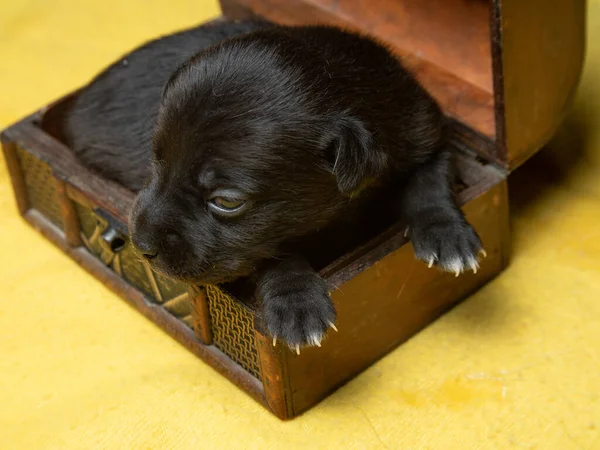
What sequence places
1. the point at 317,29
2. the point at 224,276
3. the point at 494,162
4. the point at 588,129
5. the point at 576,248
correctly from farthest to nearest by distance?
the point at 588,129
the point at 576,248
the point at 494,162
the point at 317,29
the point at 224,276

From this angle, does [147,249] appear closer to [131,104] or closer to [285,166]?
[285,166]

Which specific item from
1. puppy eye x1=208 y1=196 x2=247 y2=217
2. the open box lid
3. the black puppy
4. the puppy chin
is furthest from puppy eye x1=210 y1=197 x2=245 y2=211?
the open box lid

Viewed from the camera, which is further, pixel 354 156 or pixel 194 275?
pixel 194 275

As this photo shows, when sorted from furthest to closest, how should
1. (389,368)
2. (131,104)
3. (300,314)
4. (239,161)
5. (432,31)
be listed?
(432,31) < (131,104) < (389,368) < (300,314) < (239,161)

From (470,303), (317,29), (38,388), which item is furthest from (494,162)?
(38,388)

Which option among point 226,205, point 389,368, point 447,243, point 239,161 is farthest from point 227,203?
point 389,368

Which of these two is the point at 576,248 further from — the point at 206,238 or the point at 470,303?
the point at 206,238
